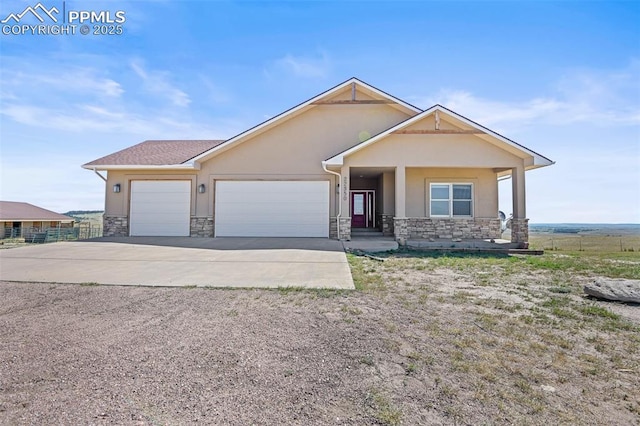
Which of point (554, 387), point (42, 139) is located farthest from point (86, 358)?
point (42, 139)

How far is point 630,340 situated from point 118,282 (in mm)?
7757

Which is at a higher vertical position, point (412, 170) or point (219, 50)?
point (219, 50)

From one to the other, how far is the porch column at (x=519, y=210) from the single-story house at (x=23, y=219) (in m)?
34.1

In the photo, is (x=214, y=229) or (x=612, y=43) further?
(x=214, y=229)

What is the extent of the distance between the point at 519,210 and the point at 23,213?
42116mm

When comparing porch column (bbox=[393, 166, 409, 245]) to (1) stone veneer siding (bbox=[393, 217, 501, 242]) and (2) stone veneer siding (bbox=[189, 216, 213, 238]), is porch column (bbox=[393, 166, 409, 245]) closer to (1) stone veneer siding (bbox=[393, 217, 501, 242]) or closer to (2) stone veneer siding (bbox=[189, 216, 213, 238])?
(1) stone veneer siding (bbox=[393, 217, 501, 242])

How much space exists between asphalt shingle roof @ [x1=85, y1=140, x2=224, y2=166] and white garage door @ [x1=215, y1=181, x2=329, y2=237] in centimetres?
279

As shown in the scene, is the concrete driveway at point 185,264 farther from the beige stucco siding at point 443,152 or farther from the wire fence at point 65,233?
the wire fence at point 65,233

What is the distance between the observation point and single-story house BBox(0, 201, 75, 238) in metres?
29.0

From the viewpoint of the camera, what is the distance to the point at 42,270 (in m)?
7.16

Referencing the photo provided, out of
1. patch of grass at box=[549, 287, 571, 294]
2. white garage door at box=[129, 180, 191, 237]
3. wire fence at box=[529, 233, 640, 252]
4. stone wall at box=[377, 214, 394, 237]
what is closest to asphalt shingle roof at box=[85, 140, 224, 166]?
white garage door at box=[129, 180, 191, 237]

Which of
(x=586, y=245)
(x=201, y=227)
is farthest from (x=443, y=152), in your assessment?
(x=201, y=227)

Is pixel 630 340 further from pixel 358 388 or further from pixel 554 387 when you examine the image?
pixel 358 388

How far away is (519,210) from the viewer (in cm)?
1253
